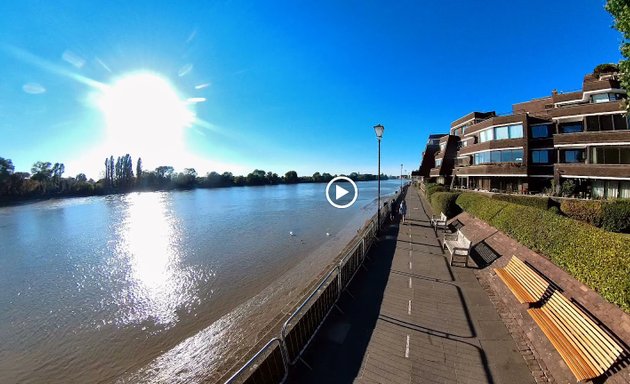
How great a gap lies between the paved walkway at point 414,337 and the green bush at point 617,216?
38.6ft

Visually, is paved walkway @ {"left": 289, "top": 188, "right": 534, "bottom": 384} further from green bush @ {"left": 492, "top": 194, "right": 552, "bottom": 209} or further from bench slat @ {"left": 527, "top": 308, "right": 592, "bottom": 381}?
green bush @ {"left": 492, "top": 194, "right": 552, "bottom": 209}

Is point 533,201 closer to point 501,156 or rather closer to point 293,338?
point 501,156

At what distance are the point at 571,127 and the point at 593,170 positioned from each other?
277 inches

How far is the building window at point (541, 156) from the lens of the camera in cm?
2639

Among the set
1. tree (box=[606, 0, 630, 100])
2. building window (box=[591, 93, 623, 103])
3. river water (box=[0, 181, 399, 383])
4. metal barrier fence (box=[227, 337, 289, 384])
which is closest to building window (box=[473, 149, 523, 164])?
building window (box=[591, 93, 623, 103])

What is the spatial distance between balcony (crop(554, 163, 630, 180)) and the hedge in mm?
16576

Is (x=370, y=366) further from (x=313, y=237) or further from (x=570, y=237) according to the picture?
(x=313, y=237)

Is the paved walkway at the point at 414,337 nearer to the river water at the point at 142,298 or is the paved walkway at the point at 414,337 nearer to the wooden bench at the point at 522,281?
the wooden bench at the point at 522,281

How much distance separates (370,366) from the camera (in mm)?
4945

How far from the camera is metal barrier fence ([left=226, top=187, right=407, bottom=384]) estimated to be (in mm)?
4246

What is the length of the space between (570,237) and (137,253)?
82.5 feet

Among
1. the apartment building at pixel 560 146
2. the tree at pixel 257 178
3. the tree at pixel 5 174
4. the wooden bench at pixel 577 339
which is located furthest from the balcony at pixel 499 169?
the tree at pixel 257 178

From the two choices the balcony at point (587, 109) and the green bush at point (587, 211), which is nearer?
the green bush at point (587, 211)

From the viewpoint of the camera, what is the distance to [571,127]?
1006 inches
